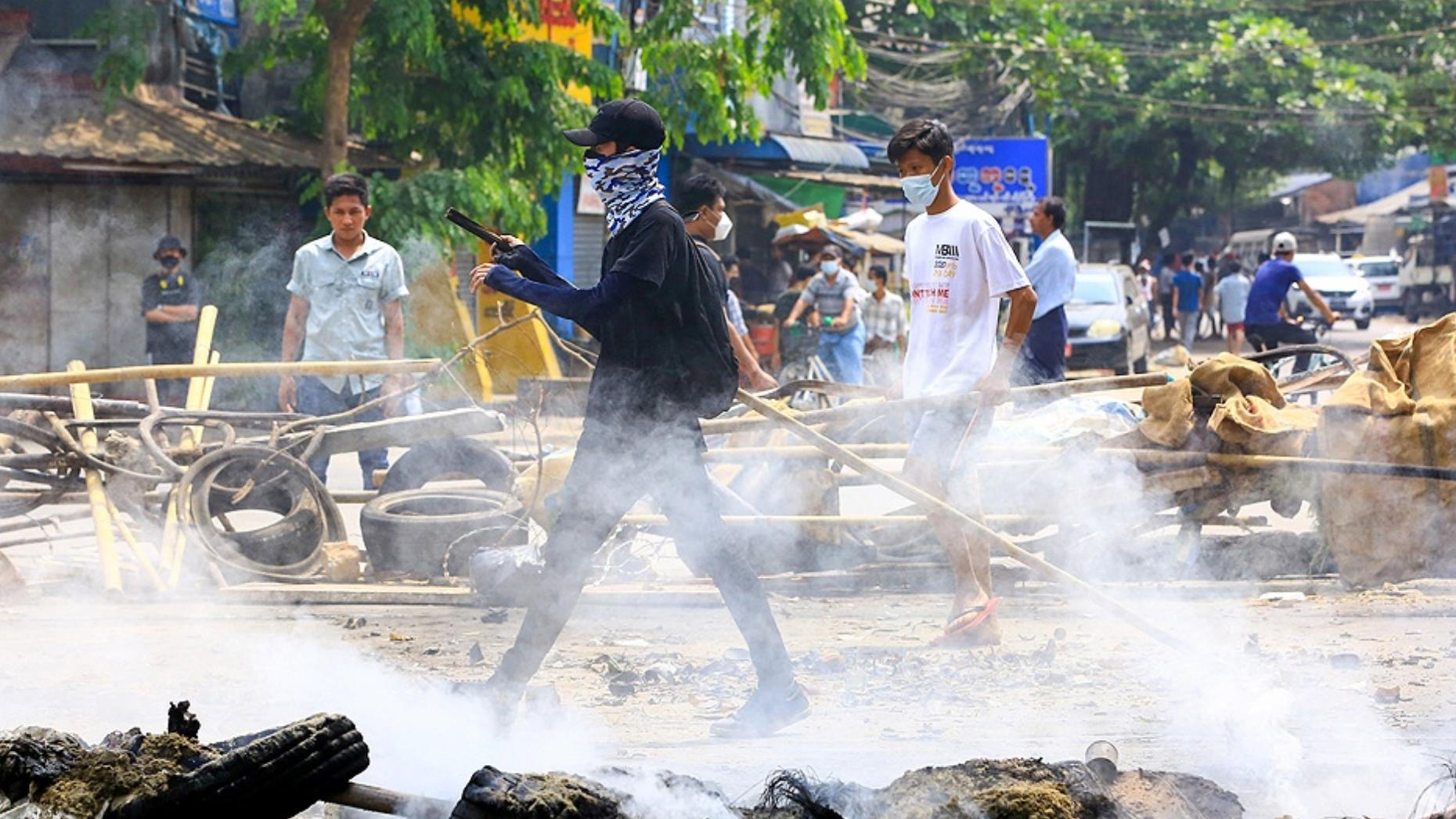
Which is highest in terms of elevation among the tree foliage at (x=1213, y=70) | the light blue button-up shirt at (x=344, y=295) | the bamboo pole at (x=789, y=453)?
the tree foliage at (x=1213, y=70)

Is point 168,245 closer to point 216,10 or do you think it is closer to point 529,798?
point 216,10

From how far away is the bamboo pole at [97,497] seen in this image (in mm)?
7117

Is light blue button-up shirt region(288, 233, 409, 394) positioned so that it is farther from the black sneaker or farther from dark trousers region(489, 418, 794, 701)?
the black sneaker

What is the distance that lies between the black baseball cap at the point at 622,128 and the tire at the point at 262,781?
88.4 inches

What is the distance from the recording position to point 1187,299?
109 ft

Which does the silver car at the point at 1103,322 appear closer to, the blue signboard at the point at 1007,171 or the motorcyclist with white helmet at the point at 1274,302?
the blue signboard at the point at 1007,171

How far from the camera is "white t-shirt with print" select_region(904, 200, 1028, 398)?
6.30 meters

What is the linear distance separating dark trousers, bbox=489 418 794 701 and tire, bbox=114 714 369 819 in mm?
1648

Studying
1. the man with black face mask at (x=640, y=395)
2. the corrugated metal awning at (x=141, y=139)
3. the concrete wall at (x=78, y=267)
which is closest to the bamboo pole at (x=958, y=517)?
the man with black face mask at (x=640, y=395)

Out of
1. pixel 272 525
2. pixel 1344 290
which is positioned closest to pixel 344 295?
pixel 272 525

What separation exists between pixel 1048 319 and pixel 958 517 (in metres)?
3.90

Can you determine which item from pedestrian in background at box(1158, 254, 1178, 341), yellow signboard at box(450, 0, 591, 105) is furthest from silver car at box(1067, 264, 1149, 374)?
yellow signboard at box(450, 0, 591, 105)

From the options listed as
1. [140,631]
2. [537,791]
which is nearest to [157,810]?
[537,791]

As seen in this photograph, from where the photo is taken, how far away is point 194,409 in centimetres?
822
